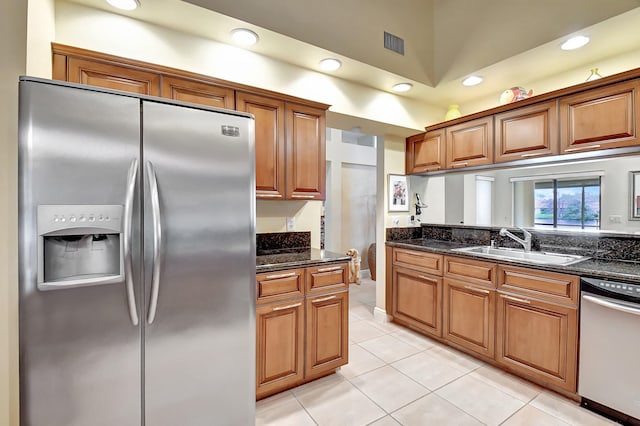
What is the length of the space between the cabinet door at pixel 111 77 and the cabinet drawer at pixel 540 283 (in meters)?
2.91

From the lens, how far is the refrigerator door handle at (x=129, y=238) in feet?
4.23

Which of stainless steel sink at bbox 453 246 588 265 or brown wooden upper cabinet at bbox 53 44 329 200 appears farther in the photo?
stainless steel sink at bbox 453 246 588 265

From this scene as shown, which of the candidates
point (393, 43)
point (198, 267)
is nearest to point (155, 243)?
point (198, 267)

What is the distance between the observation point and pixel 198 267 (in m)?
1.48

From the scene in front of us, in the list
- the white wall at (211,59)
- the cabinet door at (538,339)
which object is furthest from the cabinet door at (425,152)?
the cabinet door at (538,339)

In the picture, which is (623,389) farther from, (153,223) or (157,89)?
(157,89)

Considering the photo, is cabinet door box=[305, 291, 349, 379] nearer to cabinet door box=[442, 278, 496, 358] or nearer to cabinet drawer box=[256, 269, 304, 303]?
cabinet drawer box=[256, 269, 304, 303]

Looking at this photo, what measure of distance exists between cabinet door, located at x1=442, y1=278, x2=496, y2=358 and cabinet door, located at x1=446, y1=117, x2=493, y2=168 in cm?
124

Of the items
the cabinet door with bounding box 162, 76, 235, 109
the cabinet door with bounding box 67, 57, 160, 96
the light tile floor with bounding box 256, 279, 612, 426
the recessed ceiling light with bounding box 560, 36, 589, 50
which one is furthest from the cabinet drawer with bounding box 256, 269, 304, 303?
the recessed ceiling light with bounding box 560, 36, 589, 50

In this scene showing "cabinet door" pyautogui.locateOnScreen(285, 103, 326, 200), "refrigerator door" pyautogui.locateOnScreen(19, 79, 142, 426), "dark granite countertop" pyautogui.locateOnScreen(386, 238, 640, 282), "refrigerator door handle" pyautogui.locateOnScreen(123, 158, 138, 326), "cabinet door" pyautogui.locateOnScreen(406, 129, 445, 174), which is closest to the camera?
"refrigerator door" pyautogui.locateOnScreen(19, 79, 142, 426)

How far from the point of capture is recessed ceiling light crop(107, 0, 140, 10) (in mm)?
1757

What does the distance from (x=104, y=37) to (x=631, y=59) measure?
12.6ft

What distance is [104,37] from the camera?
6.05 ft

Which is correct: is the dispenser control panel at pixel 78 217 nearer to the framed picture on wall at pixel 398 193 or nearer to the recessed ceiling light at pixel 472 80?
the framed picture on wall at pixel 398 193
